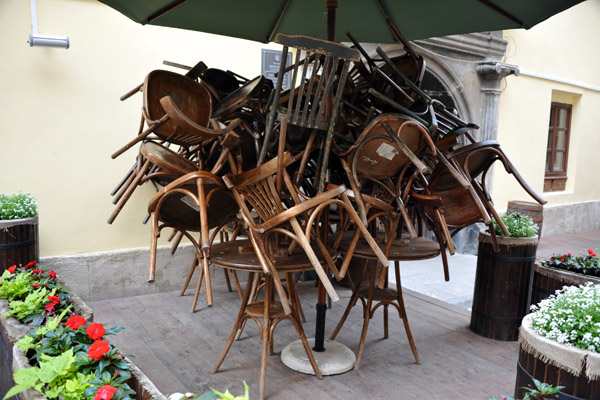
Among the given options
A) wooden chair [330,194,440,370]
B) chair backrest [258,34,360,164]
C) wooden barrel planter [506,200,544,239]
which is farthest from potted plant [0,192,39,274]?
wooden barrel planter [506,200,544,239]

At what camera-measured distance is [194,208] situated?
2.39 m

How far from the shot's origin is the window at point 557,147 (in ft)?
27.0

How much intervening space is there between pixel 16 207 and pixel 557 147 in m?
8.50

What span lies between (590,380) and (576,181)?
8.51 metres

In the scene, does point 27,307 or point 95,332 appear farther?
point 27,307

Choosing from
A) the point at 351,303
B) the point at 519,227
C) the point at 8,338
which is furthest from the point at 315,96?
the point at 519,227

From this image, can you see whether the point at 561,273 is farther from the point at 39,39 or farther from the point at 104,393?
the point at 39,39

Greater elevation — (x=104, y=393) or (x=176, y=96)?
(x=176, y=96)

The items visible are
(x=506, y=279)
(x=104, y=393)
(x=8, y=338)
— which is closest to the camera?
(x=104, y=393)

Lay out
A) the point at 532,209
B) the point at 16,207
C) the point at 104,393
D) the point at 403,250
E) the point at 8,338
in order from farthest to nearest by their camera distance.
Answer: the point at 532,209
the point at 16,207
the point at 403,250
the point at 8,338
the point at 104,393

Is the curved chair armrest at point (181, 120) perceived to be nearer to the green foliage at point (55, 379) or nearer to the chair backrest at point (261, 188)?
the chair backrest at point (261, 188)

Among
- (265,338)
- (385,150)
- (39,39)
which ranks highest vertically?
(39,39)

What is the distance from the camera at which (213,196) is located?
239 centimetres

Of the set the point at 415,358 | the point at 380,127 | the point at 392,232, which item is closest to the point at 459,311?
the point at 415,358
